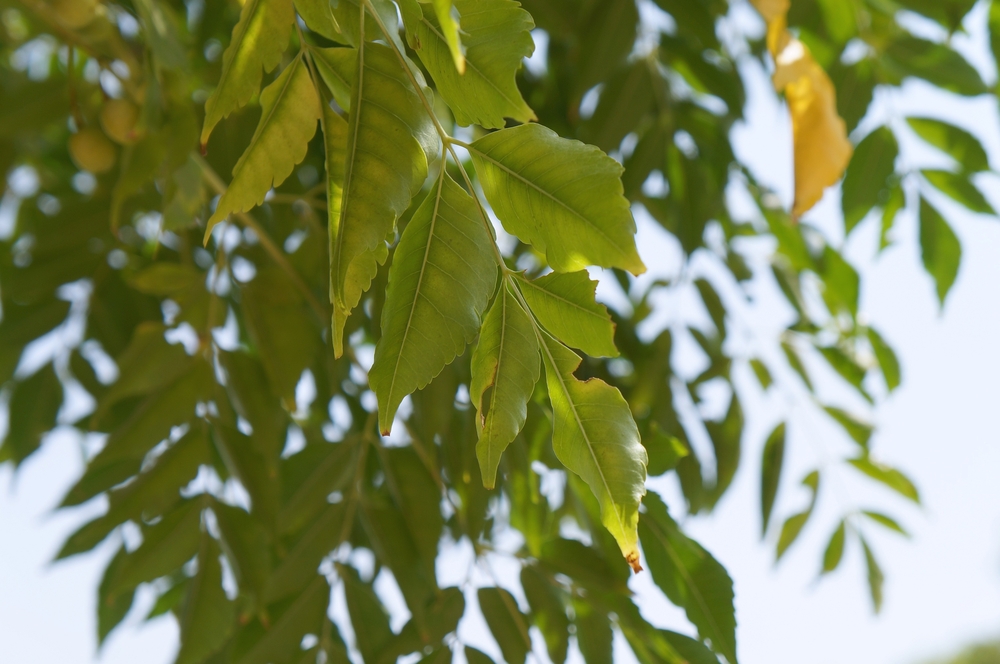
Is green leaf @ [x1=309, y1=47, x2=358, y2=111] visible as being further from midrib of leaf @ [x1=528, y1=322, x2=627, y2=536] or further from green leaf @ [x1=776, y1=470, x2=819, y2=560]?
green leaf @ [x1=776, y1=470, x2=819, y2=560]

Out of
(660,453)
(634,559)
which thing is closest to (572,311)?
(634,559)

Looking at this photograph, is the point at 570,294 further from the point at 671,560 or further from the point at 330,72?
the point at 671,560

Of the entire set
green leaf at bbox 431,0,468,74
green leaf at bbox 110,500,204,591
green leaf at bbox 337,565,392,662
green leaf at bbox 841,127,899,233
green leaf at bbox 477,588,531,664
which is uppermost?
green leaf at bbox 431,0,468,74

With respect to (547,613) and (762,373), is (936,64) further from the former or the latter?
(547,613)

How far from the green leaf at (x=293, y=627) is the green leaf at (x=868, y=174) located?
2.04 ft

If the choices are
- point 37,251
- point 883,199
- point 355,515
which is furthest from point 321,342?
point 883,199

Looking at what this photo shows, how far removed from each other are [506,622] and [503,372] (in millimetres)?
380

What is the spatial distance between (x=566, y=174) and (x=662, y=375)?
2.06ft

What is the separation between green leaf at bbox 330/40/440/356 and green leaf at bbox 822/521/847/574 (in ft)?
2.86

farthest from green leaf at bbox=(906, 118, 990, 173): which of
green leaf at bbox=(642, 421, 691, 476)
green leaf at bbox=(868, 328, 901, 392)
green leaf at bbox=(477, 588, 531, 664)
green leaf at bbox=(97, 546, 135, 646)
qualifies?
green leaf at bbox=(97, 546, 135, 646)

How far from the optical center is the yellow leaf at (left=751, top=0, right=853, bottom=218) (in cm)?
56

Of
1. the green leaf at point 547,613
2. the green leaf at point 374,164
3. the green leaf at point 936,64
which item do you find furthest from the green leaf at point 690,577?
the green leaf at point 936,64

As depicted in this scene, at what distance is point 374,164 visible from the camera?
0.32 meters

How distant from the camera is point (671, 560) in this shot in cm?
58
